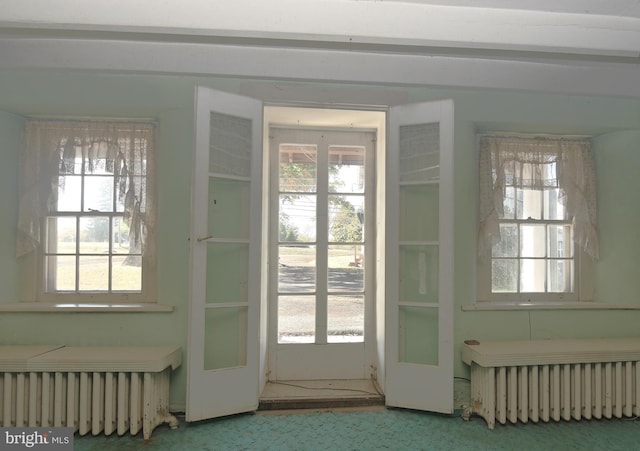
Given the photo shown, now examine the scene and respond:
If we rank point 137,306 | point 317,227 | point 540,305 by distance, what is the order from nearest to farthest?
point 137,306 → point 540,305 → point 317,227

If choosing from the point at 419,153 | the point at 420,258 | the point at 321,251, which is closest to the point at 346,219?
the point at 321,251

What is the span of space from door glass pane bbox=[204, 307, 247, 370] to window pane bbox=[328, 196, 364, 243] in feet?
3.85

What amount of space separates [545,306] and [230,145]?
3105 mm

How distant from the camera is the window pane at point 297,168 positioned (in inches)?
136

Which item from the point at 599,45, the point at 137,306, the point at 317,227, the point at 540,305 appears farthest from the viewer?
the point at 317,227

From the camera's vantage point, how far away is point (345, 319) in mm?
3486

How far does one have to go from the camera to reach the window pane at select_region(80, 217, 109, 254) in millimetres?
3148

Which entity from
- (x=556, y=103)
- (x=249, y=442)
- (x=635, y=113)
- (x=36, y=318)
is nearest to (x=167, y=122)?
(x=36, y=318)

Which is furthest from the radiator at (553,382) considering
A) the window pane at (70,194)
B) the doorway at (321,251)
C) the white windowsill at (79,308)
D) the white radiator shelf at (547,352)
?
the window pane at (70,194)

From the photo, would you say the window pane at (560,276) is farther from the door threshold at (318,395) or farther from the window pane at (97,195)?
the window pane at (97,195)

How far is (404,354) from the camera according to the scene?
117 inches

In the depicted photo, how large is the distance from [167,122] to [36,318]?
193cm

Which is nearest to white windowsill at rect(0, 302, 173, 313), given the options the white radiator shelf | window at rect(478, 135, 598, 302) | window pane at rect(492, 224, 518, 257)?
the white radiator shelf

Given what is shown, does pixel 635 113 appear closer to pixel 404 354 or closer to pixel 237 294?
pixel 404 354
